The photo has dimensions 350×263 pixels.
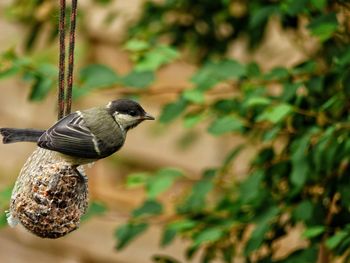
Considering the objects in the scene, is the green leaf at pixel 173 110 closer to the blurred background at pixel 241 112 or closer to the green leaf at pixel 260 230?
the blurred background at pixel 241 112

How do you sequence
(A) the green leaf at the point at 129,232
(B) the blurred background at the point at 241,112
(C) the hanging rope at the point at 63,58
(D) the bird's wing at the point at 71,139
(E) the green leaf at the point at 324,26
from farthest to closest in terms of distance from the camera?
1. (A) the green leaf at the point at 129,232
2. (B) the blurred background at the point at 241,112
3. (E) the green leaf at the point at 324,26
4. (D) the bird's wing at the point at 71,139
5. (C) the hanging rope at the point at 63,58

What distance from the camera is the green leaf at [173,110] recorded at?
3406 millimetres

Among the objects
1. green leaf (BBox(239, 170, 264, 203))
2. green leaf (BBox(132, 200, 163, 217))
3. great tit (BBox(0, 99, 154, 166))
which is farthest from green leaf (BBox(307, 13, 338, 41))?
green leaf (BBox(132, 200, 163, 217))

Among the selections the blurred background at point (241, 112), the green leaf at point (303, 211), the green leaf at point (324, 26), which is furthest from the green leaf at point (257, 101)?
the green leaf at point (303, 211)

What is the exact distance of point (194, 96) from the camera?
3.35 m

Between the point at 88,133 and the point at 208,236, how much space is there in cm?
67

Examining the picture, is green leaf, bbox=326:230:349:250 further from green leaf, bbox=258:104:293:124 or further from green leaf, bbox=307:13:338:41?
green leaf, bbox=307:13:338:41

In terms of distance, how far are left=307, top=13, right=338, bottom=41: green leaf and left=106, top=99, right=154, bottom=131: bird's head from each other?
0.58 meters

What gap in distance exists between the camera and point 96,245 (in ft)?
21.0

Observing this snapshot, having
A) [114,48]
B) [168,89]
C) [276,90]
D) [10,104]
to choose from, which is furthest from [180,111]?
[10,104]

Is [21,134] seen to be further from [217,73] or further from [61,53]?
[217,73]

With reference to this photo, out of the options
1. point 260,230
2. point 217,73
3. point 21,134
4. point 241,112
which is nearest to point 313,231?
point 260,230

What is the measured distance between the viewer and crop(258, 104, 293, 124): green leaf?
301 centimetres

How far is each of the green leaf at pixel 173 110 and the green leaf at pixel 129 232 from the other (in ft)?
1.23
